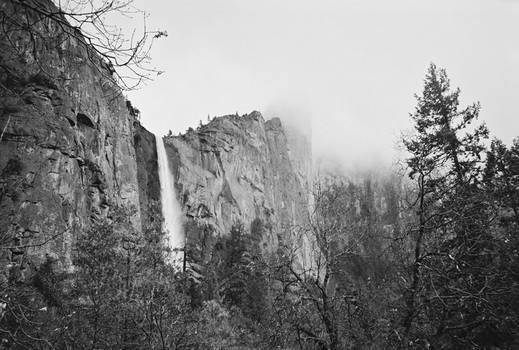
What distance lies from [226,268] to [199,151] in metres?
18.5

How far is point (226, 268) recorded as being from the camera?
155 feet

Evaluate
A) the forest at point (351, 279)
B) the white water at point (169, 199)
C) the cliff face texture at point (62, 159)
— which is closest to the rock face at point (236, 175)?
the white water at point (169, 199)

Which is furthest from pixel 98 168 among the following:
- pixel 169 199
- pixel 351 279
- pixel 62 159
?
pixel 351 279

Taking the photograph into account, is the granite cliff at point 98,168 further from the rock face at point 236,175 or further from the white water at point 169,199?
the white water at point 169,199

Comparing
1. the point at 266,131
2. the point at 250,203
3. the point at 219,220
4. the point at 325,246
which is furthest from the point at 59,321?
the point at 266,131

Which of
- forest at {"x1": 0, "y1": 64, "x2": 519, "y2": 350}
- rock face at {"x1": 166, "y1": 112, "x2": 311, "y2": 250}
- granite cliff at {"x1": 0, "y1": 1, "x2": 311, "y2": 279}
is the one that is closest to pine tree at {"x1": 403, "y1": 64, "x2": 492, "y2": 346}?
forest at {"x1": 0, "y1": 64, "x2": 519, "y2": 350}

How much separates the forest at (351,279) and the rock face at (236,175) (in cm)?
2890

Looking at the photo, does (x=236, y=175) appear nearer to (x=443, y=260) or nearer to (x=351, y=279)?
(x=351, y=279)

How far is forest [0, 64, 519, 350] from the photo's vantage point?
7035 mm

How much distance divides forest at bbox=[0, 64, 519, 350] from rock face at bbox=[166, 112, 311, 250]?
2890 cm

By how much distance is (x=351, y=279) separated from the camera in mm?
14922

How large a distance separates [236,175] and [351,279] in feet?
161

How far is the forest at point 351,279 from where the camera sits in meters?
7.04

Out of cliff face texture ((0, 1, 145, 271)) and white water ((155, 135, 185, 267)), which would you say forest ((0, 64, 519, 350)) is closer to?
cliff face texture ((0, 1, 145, 271))
